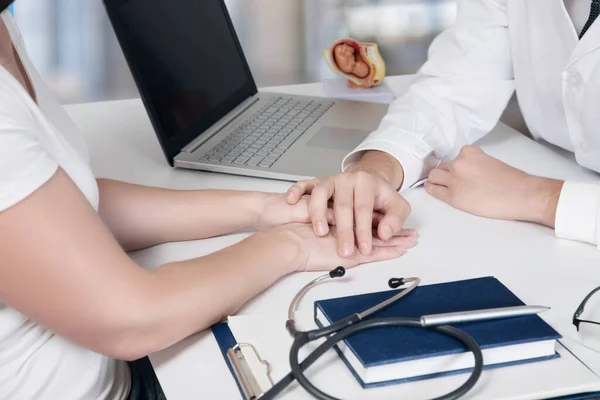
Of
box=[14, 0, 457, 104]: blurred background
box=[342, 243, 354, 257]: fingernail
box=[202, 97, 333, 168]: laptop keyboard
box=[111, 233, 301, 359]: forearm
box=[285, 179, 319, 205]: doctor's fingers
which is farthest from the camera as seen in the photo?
box=[14, 0, 457, 104]: blurred background

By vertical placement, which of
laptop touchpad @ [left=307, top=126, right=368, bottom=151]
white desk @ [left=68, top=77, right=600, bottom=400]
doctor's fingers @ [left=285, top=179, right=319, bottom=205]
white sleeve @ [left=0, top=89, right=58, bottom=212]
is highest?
white sleeve @ [left=0, top=89, right=58, bottom=212]

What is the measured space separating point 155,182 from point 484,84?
2.05ft

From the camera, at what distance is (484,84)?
4.50ft

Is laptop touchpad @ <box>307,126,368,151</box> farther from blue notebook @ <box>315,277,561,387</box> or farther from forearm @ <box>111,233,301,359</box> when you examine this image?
blue notebook @ <box>315,277,561,387</box>

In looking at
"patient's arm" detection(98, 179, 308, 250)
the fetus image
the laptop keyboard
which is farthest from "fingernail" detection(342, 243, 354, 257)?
the fetus image

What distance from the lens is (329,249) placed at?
0.94m

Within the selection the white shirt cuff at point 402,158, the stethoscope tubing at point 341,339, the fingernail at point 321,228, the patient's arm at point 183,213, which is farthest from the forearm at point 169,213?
the stethoscope tubing at point 341,339

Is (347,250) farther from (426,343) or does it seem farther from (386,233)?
(426,343)

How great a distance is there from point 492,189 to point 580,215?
14cm

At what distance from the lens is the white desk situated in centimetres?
75

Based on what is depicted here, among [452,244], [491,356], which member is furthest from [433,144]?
[491,356]

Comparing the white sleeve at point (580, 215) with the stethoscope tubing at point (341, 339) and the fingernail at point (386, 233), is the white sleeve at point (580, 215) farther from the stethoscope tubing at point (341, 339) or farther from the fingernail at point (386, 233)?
the stethoscope tubing at point (341, 339)

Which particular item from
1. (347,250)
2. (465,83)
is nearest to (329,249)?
(347,250)

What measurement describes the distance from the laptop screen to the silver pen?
0.66m
